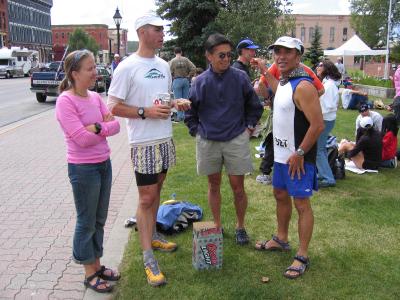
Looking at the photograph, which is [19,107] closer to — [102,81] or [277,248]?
[102,81]

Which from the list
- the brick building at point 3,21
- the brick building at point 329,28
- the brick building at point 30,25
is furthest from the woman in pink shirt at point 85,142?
the brick building at point 329,28

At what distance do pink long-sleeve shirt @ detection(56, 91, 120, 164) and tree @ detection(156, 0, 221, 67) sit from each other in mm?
20040

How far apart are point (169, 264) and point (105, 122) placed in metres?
1.46

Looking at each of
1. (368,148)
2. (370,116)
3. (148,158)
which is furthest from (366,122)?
(148,158)

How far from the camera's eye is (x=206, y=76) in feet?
13.0

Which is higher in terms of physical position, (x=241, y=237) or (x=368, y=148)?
(x=368, y=148)

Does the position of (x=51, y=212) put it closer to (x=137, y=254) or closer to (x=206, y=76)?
(x=137, y=254)

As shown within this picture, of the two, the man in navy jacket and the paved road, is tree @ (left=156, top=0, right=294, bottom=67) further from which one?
the man in navy jacket

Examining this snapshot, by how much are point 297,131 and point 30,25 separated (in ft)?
308

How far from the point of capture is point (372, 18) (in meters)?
59.9

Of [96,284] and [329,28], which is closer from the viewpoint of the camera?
[96,284]

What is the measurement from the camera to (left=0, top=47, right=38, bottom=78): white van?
43.3 metres

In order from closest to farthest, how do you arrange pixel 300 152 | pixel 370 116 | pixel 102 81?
pixel 300 152
pixel 370 116
pixel 102 81

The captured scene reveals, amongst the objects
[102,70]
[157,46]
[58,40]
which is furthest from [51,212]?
[58,40]
